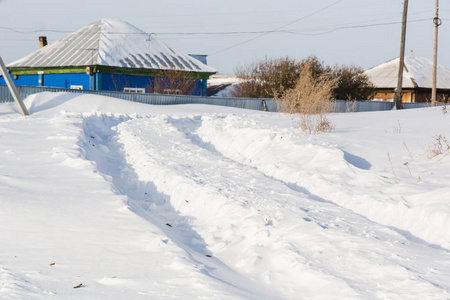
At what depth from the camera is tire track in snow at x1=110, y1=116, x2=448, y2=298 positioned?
14.0 feet

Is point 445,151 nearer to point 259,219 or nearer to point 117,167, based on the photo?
point 259,219

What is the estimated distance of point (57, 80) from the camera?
32688 millimetres

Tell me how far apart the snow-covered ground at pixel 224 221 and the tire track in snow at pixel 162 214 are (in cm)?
3

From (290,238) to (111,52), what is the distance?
1109 inches

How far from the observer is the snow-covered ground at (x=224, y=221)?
4.08 m

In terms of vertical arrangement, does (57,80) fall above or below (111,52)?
below

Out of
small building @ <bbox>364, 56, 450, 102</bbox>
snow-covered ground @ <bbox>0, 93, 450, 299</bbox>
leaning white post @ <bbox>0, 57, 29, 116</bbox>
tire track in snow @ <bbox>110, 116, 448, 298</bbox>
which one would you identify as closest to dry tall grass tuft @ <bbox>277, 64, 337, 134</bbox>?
snow-covered ground @ <bbox>0, 93, 450, 299</bbox>

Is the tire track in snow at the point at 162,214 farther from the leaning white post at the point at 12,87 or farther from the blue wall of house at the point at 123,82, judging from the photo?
the blue wall of house at the point at 123,82

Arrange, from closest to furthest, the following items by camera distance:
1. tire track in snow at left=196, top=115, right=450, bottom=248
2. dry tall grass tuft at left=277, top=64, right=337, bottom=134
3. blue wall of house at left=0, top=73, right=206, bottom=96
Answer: tire track in snow at left=196, top=115, right=450, bottom=248 < dry tall grass tuft at left=277, top=64, right=337, bottom=134 < blue wall of house at left=0, top=73, right=206, bottom=96

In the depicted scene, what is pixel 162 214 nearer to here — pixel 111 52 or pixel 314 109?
pixel 314 109

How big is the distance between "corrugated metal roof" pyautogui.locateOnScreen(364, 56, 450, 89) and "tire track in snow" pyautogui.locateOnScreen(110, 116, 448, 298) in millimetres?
39576

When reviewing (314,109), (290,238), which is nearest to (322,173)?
(290,238)

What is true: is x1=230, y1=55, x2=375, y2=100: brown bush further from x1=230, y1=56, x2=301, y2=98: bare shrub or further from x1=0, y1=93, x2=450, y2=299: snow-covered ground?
x1=0, y1=93, x2=450, y2=299: snow-covered ground

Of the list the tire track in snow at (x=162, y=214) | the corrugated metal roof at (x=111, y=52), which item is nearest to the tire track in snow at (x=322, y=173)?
the tire track in snow at (x=162, y=214)
